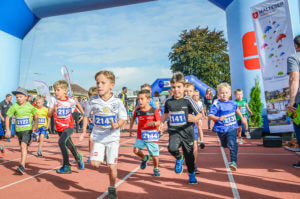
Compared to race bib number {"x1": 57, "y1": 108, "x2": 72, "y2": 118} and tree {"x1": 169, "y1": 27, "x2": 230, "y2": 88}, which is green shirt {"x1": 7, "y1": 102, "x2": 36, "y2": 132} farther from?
tree {"x1": 169, "y1": 27, "x2": 230, "y2": 88}

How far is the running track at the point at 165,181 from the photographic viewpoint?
4.03 metres

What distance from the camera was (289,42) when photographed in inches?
322

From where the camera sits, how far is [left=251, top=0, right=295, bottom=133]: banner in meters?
8.20

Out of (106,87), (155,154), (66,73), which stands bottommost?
(155,154)

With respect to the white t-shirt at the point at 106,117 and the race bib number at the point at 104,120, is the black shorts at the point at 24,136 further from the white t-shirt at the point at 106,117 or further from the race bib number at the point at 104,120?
the race bib number at the point at 104,120

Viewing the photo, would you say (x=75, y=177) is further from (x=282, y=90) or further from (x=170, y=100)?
(x=282, y=90)

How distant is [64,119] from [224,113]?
3653mm

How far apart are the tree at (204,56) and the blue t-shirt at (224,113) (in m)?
37.8

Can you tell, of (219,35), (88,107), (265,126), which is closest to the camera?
(88,107)

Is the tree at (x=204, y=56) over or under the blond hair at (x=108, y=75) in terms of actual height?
over

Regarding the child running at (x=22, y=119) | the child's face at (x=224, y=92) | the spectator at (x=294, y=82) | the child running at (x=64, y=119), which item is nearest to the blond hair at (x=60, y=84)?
the child running at (x=64, y=119)

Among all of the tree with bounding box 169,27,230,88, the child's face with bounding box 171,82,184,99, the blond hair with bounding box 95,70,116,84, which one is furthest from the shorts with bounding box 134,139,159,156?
the tree with bounding box 169,27,230,88

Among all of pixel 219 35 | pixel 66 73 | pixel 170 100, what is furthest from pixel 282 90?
pixel 219 35

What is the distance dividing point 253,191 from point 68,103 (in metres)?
4.33
